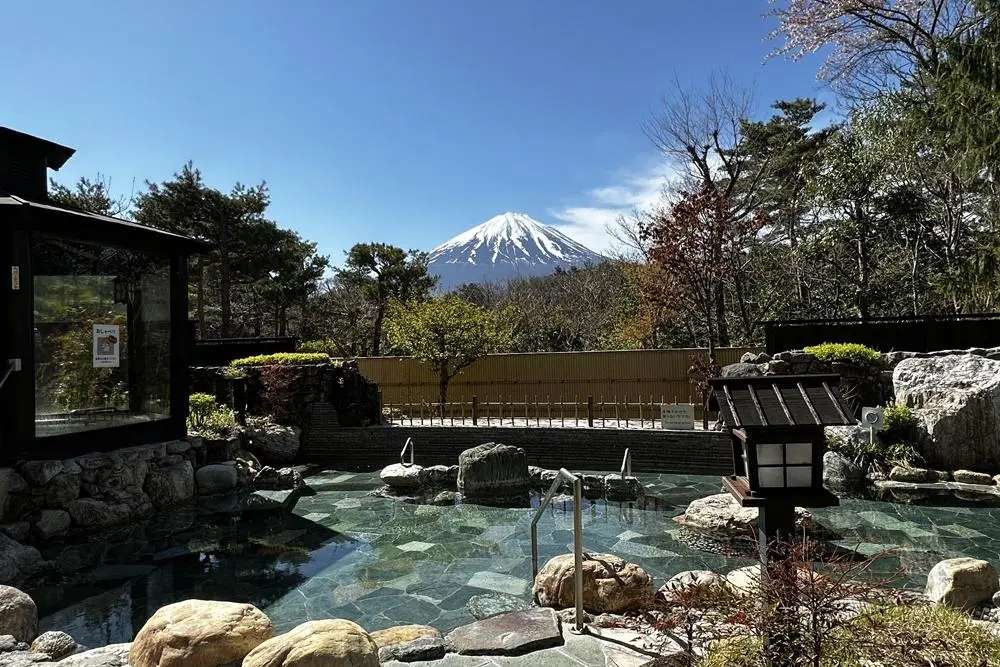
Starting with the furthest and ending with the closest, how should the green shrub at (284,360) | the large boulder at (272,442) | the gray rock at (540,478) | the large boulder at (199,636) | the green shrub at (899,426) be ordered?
the green shrub at (284,360)
the large boulder at (272,442)
the gray rock at (540,478)
the green shrub at (899,426)
the large boulder at (199,636)

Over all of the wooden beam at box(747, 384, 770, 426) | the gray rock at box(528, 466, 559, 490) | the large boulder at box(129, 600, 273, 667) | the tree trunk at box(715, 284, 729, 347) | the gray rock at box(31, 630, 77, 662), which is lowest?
the gray rock at box(528, 466, 559, 490)

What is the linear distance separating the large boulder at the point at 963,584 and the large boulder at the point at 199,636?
5036 mm

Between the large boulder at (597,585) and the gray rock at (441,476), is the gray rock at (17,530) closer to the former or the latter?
the gray rock at (441,476)

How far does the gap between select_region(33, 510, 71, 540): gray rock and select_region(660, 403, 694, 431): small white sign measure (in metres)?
10.6

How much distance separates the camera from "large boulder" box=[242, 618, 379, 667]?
3090 mm

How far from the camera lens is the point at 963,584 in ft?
15.4

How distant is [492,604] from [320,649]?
3.03 metres

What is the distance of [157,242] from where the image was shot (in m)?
9.85

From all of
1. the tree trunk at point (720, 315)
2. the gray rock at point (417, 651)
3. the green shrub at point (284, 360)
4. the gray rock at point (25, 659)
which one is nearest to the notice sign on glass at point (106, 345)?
the gray rock at point (25, 659)

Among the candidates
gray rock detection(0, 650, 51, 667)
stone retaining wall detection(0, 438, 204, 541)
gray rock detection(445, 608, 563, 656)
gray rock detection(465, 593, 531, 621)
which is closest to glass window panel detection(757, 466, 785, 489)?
gray rock detection(445, 608, 563, 656)

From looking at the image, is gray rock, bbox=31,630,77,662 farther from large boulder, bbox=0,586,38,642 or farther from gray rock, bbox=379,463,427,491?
gray rock, bbox=379,463,427,491

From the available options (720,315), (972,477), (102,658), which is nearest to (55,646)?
(102,658)

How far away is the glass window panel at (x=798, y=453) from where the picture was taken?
3.56 metres

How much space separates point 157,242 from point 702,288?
1510 centimetres
